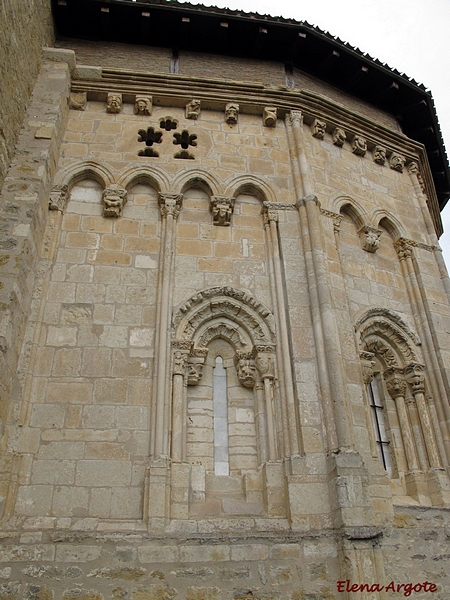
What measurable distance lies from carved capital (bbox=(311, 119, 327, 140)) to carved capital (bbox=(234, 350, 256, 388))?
4.10 meters

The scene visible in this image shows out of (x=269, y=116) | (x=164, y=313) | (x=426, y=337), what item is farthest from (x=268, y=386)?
(x=269, y=116)

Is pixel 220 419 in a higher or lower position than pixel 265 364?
lower

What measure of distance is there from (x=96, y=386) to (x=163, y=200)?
112 inches

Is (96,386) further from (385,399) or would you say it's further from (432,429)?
(432,429)

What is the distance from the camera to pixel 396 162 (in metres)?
9.55

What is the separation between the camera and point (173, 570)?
5.23 meters

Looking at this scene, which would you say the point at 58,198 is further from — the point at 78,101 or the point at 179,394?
the point at 179,394

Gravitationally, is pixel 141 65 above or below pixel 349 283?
above

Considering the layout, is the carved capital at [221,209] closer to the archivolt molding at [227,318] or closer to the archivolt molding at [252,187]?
the archivolt molding at [252,187]

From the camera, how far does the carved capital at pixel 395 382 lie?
24.1ft

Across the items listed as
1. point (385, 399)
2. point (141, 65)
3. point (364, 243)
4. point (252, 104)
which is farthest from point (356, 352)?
point (141, 65)

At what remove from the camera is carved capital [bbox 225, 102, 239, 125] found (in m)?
8.51

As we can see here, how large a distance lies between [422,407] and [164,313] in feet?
12.2

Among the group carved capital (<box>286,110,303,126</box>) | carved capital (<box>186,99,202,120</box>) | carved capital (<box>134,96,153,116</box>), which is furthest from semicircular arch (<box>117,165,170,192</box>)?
carved capital (<box>286,110,303,126</box>)
